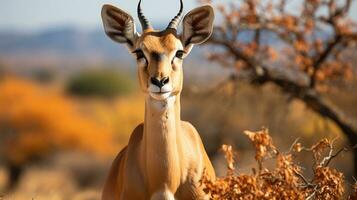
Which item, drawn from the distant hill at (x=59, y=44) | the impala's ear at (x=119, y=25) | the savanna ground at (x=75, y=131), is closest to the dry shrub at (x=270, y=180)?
the impala's ear at (x=119, y=25)

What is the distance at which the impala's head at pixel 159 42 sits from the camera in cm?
796

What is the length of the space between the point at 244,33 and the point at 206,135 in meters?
13.6

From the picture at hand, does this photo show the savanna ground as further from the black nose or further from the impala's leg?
the black nose

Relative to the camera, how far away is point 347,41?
15211mm

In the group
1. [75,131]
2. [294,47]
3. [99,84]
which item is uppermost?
[294,47]

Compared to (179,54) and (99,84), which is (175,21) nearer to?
(179,54)

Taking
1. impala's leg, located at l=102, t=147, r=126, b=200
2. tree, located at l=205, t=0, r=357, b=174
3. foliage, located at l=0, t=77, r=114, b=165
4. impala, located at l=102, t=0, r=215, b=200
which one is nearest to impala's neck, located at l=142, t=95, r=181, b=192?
impala, located at l=102, t=0, r=215, b=200

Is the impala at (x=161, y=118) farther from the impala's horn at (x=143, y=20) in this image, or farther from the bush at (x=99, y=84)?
the bush at (x=99, y=84)

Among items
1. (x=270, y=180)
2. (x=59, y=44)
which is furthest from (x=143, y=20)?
(x=59, y=44)

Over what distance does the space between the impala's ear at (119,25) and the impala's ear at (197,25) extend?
481mm

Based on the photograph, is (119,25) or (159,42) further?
(119,25)

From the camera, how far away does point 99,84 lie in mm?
66875

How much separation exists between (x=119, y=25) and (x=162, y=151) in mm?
1347

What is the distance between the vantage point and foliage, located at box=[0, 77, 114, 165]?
4855 centimetres
